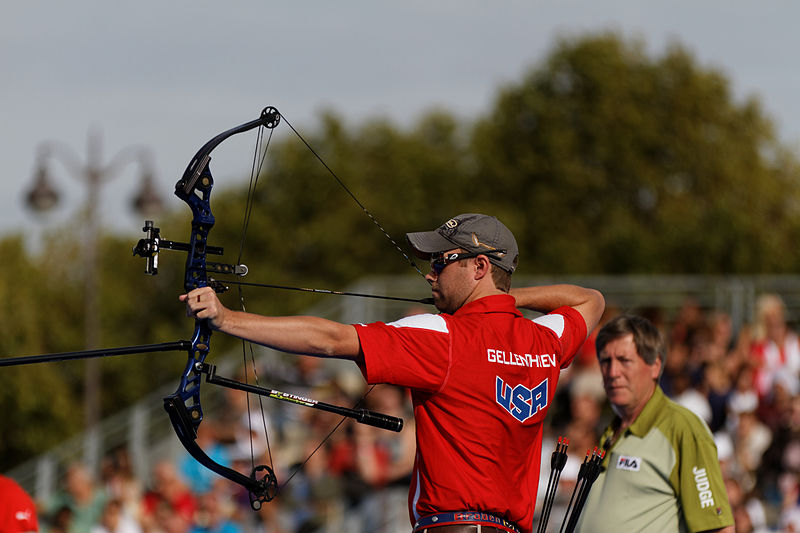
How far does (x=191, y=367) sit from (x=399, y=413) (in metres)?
7.55

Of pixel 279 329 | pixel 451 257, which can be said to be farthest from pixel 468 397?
pixel 279 329

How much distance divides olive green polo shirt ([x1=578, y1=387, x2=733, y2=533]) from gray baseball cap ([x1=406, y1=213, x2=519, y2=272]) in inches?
51.6

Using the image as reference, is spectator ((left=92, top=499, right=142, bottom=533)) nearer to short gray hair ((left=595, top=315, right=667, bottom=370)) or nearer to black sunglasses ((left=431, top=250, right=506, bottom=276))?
short gray hair ((left=595, top=315, right=667, bottom=370))

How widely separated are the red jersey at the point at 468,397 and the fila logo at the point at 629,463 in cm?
104

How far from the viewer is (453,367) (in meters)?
4.50

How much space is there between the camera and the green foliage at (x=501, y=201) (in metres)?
38.9

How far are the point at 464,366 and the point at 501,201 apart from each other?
3830 cm

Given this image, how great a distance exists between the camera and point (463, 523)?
4.47m

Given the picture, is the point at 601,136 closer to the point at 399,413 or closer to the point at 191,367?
the point at 399,413

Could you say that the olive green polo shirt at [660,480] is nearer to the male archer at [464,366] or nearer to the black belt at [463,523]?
the male archer at [464,366]

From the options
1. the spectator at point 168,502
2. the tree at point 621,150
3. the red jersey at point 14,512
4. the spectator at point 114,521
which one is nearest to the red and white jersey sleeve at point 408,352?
the red jersey at point 14,512

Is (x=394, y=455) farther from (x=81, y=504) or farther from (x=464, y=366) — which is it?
(x=464, y=366)

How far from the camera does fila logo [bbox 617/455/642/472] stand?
555 centimetres

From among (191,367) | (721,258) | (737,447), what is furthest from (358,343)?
(721,258)
